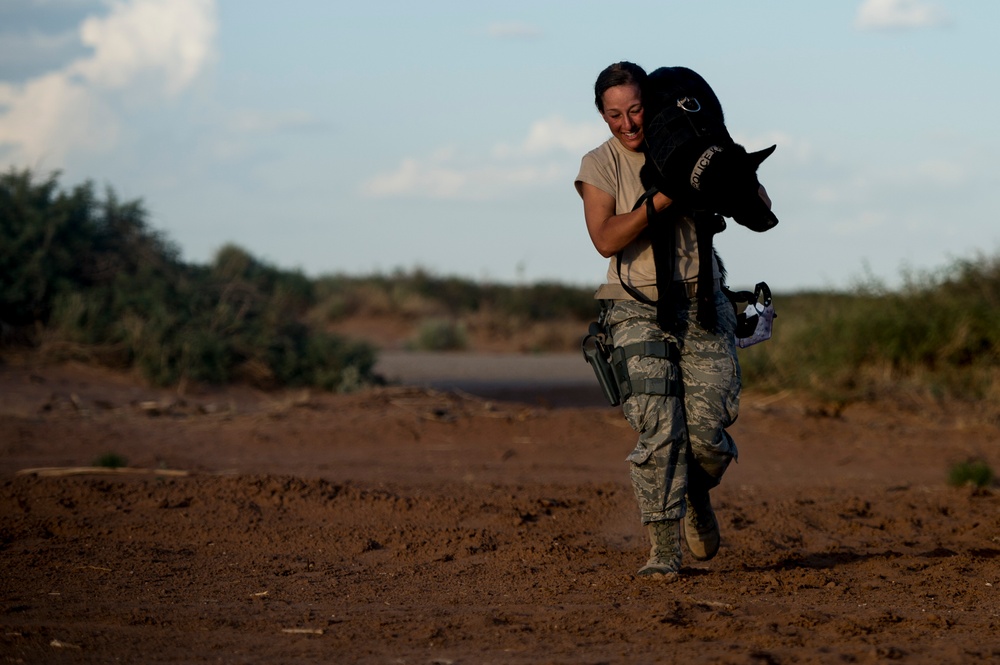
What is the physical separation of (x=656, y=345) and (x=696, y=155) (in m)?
0.84

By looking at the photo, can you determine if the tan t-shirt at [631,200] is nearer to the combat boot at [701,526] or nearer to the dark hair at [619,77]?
the dark hair at [619,77]

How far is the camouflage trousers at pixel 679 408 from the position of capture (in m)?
4.91

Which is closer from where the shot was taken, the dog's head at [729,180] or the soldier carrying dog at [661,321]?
the dog's head at [729,180]

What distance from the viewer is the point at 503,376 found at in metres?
19.0

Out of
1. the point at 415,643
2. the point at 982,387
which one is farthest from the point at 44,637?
the point at 982,387

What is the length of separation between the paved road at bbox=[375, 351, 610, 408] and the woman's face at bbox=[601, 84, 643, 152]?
10668 mm

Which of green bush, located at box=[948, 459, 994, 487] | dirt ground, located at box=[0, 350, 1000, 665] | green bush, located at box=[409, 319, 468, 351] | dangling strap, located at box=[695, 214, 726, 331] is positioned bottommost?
dirt ground, located at box=[0, 350, 1000, 665]

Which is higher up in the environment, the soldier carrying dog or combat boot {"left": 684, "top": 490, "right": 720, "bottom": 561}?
the soldier carrying dog

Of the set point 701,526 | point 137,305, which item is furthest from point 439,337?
point 701,526

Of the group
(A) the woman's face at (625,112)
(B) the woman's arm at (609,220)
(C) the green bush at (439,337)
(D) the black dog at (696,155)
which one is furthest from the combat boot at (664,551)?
(C) the green bush at (439,337)

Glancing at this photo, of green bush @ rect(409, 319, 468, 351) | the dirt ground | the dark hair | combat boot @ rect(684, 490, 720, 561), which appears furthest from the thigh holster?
green bush @ rect(409, 319, 468, 351)

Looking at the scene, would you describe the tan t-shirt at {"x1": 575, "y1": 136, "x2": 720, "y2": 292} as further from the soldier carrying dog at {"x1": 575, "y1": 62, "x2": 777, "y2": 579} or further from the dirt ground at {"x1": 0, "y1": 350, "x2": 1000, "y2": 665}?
the dirt ground at {"x1": 0, "y1": 350, "x2": 1000, "y2": 665}

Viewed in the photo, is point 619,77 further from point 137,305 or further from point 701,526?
point 137,305

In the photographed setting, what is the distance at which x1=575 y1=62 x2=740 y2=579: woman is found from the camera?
491 cm
